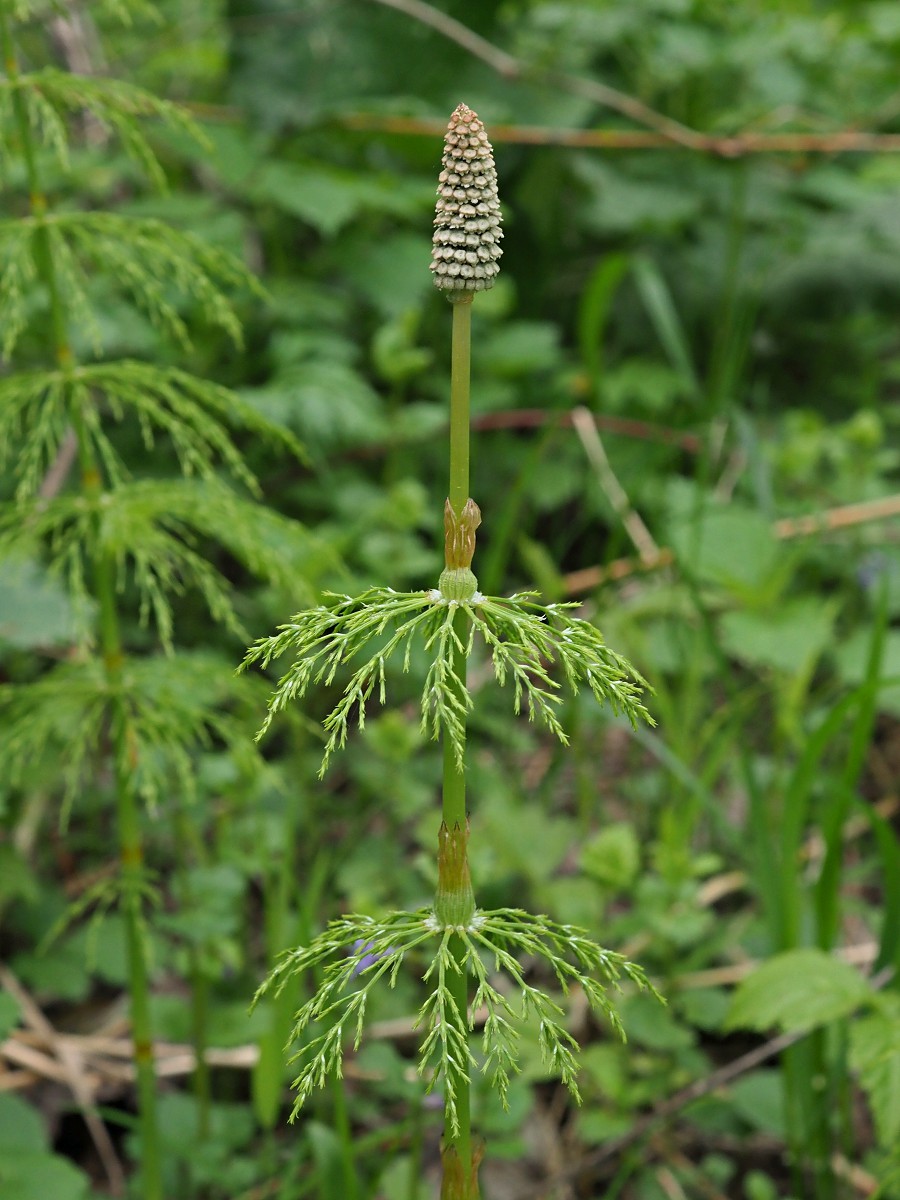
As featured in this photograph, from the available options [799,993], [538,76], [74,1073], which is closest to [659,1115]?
[799,993]

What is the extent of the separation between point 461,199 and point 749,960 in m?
1.97

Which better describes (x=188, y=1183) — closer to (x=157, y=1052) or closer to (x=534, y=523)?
(x=157, y=1052)

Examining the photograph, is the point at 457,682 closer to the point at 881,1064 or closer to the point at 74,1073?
the point at 881,1064

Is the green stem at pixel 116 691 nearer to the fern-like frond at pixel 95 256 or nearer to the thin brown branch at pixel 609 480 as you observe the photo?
the fern-like frond at pixel 95 256

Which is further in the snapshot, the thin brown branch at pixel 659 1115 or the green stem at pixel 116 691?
the thin brown branch at pixel 659 1115

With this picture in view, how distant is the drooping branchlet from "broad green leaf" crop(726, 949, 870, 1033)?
1259 mm

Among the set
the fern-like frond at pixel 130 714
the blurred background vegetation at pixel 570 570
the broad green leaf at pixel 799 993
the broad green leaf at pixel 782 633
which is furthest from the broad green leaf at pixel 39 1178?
the broad green leaf at pixel 782 633

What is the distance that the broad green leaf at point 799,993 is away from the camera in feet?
5.57

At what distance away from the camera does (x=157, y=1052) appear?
230cm

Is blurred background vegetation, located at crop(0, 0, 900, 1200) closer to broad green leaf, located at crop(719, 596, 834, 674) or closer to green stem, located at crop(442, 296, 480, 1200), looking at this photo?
broad green leaf, located at crop(719, 596, 834, 674)

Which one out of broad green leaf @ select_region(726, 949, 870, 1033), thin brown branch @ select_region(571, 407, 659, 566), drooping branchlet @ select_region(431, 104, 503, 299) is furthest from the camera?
thin brown branch @ select_region(571, 407, 659, 566)

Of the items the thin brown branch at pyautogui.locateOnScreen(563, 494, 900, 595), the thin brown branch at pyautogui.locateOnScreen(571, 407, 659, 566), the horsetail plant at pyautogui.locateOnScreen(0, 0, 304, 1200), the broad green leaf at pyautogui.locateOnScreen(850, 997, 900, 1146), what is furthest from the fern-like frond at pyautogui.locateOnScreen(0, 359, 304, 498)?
the thin brown branch at pyautogui.locateOnScreen(563, 494, 900, 595)

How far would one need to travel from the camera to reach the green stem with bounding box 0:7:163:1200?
1502mm

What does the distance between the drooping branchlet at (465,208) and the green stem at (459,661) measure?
3cm
